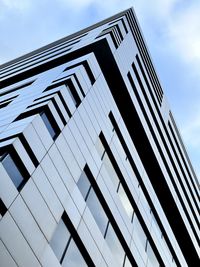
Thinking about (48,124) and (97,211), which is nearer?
(48,124)

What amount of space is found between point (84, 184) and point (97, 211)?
1817 millimetres

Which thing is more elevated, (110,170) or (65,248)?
(110,170)

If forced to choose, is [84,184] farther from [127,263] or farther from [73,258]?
[127,263]

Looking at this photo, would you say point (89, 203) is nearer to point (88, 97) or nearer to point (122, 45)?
point (88, 97)

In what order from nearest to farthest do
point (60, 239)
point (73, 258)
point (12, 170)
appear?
1. point (12, 170)
2. point (60, 239)
3. point (73, 258)

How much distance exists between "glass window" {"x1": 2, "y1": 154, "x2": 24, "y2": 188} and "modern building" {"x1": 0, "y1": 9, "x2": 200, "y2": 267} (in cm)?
5

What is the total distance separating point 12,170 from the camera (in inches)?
722

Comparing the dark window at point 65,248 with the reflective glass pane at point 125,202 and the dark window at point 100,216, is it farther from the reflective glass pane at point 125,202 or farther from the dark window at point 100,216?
the reflective glass pane at point 125,202

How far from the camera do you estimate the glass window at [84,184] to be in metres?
23.0

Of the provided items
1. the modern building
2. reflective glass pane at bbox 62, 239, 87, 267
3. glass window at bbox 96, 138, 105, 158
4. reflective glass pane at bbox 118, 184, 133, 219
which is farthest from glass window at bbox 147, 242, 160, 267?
reflective glass pane at bbox 62, 239, 87, 267

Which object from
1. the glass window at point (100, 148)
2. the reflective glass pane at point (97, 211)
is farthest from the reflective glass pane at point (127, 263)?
the glass window at point (100, 148)

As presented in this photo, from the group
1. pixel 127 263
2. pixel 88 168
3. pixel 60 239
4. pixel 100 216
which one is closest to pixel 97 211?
pixel 100 216

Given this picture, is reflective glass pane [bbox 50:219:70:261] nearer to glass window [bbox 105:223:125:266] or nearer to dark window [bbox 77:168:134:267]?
dark window [bbox 77:168:134:267]

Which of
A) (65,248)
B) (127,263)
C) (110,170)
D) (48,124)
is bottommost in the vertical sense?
(65,248)
